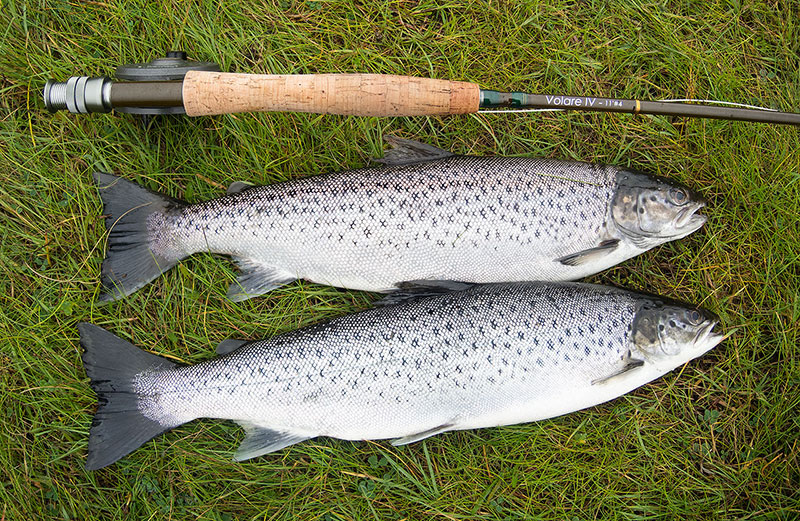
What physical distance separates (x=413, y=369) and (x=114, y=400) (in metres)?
1.35

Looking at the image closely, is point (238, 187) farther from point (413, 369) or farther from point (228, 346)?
point (413, 369)

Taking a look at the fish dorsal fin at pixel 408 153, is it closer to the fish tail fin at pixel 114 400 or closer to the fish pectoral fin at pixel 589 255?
the fish pectoral fin at pixel 589 255

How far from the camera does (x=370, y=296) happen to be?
2.61 meters

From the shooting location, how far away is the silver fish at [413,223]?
2367 millimetres

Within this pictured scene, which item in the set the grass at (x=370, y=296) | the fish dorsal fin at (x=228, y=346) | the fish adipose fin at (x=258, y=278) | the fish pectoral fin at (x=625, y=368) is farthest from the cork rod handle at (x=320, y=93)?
the fish pectoral fin at (x=625, y=368)

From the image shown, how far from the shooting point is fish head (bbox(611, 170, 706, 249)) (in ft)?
7.95

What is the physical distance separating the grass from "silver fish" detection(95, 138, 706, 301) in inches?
7.0

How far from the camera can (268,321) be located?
259cm

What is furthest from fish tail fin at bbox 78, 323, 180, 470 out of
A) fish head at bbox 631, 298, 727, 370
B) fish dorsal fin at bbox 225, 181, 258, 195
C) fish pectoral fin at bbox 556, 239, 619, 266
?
fish head at bbox 631, 298, 727, 370

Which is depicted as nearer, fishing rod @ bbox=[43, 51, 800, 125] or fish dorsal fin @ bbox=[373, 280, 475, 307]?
fishing rod @ bbox=[43, 51, 800, 125]

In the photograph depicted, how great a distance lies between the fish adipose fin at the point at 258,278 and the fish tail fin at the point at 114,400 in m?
0.48

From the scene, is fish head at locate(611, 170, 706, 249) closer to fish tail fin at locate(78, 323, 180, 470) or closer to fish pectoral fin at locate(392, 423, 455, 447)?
fish pectoral fin at locate(392, 423, 455, 447)

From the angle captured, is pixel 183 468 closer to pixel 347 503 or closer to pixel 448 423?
pixel 347 503

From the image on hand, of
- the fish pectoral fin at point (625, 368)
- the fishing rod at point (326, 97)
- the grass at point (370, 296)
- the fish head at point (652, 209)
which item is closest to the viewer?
the fishing rod at point (326, 97)
